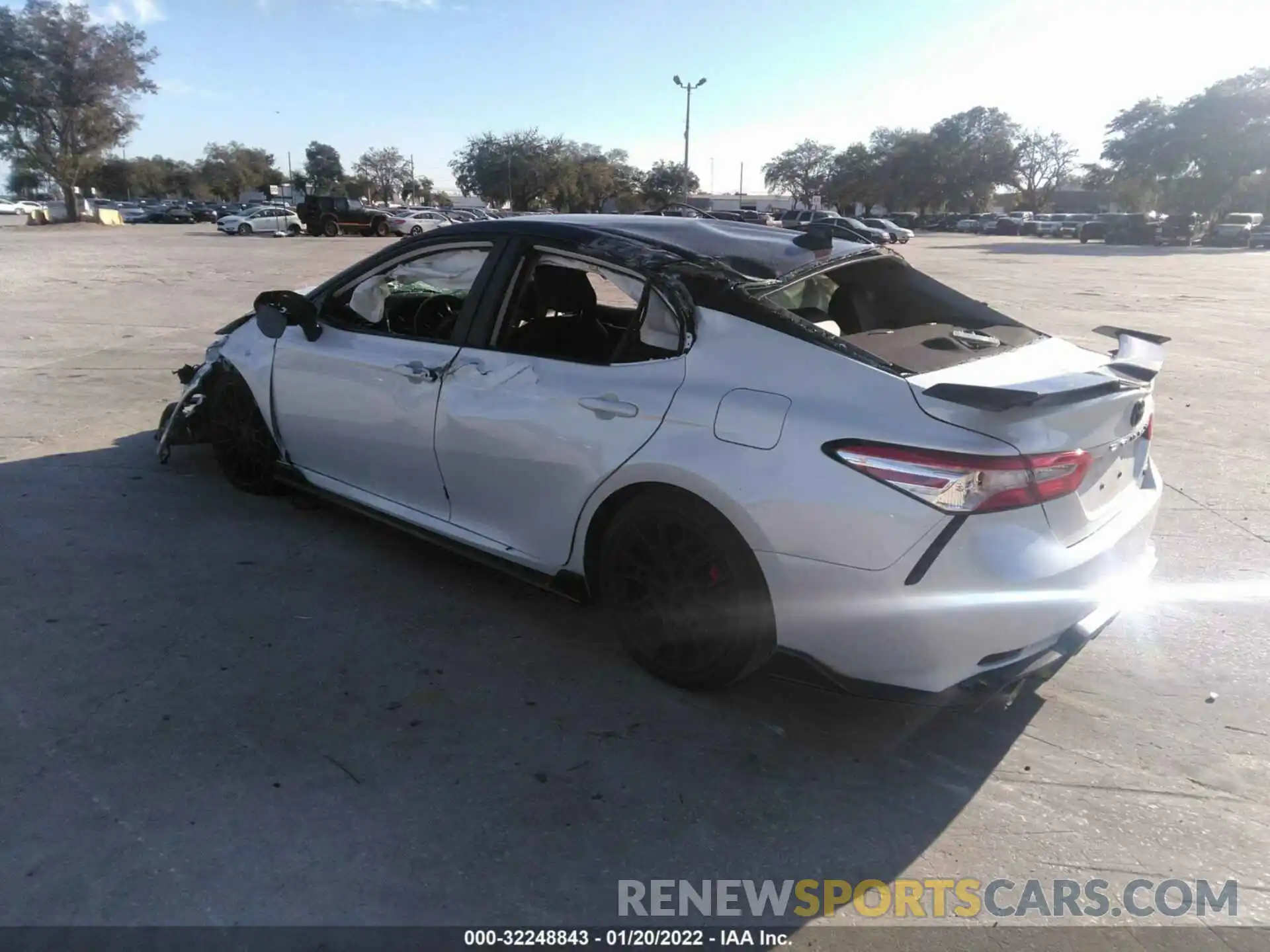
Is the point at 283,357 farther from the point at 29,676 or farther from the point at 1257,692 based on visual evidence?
the point at 1257,692

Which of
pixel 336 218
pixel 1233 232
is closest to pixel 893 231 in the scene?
pixel 1233 232

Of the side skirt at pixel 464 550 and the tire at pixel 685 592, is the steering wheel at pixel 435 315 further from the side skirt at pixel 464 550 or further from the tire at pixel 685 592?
the tire at pixel 685 592

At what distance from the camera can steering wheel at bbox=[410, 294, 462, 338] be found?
392 centimetres

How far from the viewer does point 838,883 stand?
2385 mm

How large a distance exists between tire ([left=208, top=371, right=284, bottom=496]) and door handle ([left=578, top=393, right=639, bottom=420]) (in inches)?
88.7

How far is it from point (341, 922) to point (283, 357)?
2995 millimetres

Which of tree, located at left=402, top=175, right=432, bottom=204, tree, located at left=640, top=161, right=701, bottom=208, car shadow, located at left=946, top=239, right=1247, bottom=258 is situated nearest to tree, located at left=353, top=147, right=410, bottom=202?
tree, located at left=402, top=175, right=432, bottom=204

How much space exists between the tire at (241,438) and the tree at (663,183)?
60.8 m

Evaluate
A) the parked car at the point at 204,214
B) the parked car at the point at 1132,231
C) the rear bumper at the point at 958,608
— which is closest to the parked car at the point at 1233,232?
the parked car at the point at 1132,231

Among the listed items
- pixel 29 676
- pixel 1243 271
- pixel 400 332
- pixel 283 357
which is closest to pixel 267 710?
pixel 29 676

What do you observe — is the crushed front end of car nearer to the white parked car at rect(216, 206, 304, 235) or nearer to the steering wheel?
the steering wheel

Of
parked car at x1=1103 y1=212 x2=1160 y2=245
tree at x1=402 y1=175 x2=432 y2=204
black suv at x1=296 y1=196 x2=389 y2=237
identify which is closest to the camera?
black suv at x1=296 y1=196 x2=389 y2=237

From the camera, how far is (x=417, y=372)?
3.74 meters

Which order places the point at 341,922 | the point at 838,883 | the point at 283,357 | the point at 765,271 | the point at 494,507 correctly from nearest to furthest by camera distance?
1. the point at 341,922
2. the point at 838,883
3. the point at 765,271
4. the point at 494,507
5. the point at 283,357
